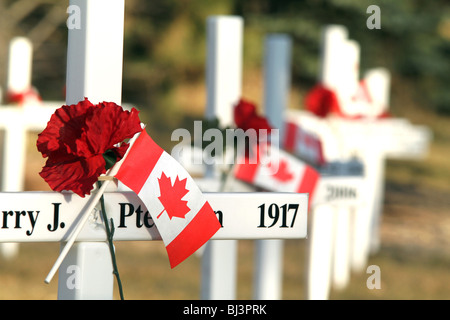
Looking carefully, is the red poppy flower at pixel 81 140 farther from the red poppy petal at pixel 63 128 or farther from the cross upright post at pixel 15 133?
the cross upright post at pixel 15 133

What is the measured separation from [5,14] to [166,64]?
6781mm

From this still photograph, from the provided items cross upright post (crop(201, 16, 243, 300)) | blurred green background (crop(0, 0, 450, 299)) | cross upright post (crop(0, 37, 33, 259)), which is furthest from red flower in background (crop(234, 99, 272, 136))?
blurred green background (crop(0, 0, 450, 299))

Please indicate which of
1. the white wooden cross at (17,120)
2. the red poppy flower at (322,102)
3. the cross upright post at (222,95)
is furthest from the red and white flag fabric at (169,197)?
the white wooden cross at (17,120)

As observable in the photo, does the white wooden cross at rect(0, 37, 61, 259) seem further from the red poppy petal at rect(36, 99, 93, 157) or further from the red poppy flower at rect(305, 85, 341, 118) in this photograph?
the red poppy petal at rect(36, 99, 93, 157)

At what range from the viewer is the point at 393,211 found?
11.9 meters

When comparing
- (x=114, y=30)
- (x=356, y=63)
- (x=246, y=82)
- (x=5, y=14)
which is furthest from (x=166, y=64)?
(x=114, y=30)

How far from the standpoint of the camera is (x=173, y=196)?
7.47 ft

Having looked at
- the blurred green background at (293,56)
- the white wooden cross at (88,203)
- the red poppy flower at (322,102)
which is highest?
the blurred green background at (293,56)

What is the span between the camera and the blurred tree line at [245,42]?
16.7 m

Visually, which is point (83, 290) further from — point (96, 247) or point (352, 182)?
point (352, 182)

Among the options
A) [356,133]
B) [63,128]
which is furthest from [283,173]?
[356,133]

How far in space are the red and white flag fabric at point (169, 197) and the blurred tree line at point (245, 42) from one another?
44.6 ft

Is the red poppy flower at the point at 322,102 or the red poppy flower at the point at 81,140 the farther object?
the red poppy flower at the point at 322,102

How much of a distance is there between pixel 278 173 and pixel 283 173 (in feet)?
0.07
